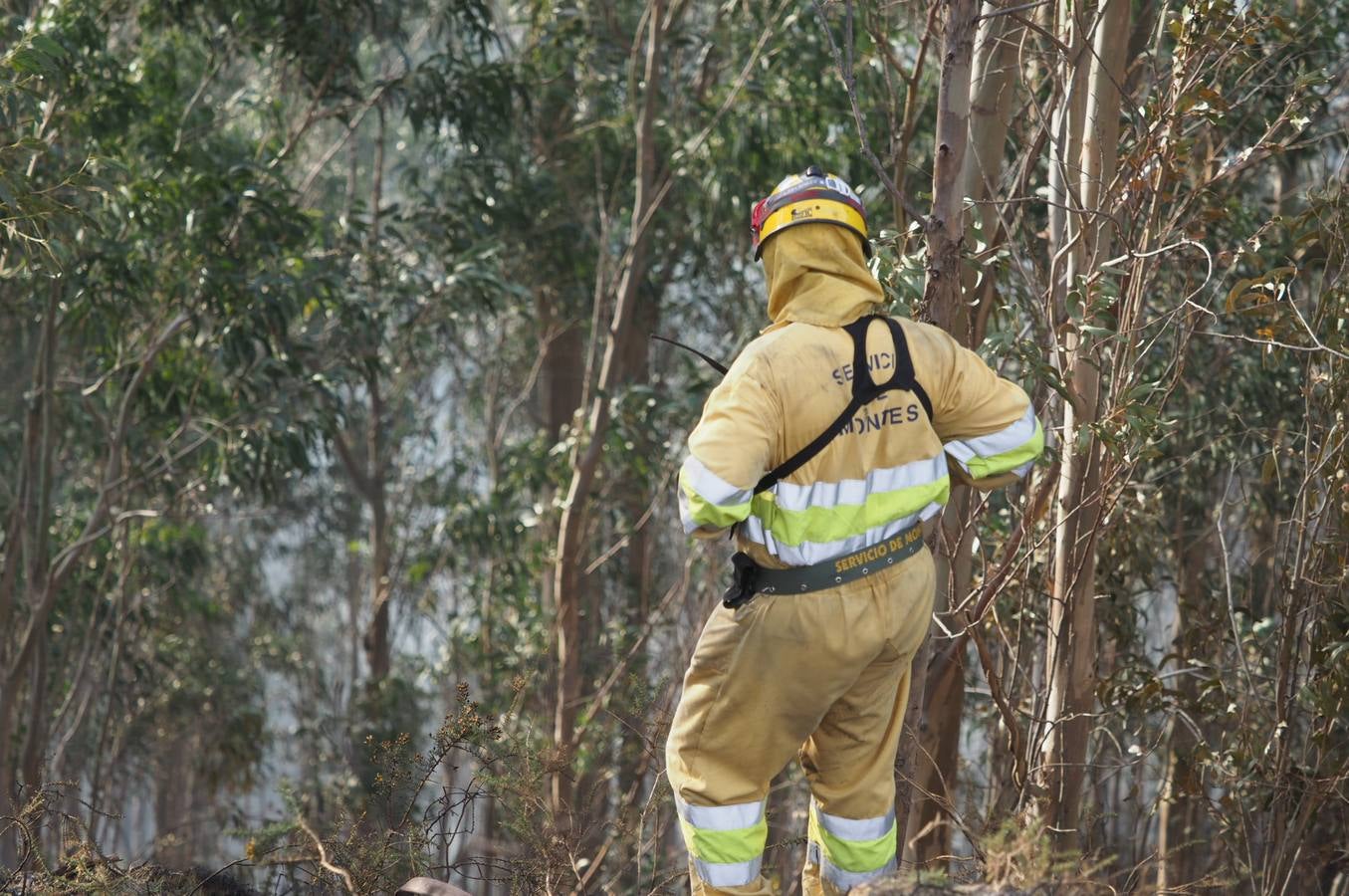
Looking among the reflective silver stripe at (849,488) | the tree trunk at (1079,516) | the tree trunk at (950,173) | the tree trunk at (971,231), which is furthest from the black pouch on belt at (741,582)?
the tree trunk at (1079,516)

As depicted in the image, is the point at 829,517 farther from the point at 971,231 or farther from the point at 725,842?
the point at 971,231

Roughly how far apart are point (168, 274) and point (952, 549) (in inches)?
175

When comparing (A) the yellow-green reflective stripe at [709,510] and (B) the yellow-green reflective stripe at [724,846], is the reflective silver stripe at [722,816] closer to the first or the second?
(B) the yellow-green reflective stripe at [724,846]

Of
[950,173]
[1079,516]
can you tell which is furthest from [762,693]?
[1079,516]

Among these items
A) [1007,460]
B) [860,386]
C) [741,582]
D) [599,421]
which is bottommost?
[741,582]

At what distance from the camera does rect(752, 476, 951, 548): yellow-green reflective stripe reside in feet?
9.50

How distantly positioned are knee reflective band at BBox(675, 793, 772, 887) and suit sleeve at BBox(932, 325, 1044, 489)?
34.7 inches

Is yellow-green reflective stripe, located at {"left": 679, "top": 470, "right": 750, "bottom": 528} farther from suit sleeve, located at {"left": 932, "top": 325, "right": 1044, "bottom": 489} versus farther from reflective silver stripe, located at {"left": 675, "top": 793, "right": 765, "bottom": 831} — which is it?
reflective silver stripe, located at {"left": 675, "top": 793, "right": 765, "bottom": 831}

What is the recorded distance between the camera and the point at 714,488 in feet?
8.84

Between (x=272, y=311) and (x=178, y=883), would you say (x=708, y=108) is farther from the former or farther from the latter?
(x=178, y=883)

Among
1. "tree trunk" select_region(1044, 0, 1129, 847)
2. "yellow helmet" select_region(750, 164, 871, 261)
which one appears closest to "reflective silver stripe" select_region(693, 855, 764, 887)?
"yellow helmet" select_region(750, 164, 871, 261)

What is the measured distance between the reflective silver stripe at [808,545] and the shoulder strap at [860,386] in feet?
0.28

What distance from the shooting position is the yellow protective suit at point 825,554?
2.89 meters

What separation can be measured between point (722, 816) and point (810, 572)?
1.81 ft
